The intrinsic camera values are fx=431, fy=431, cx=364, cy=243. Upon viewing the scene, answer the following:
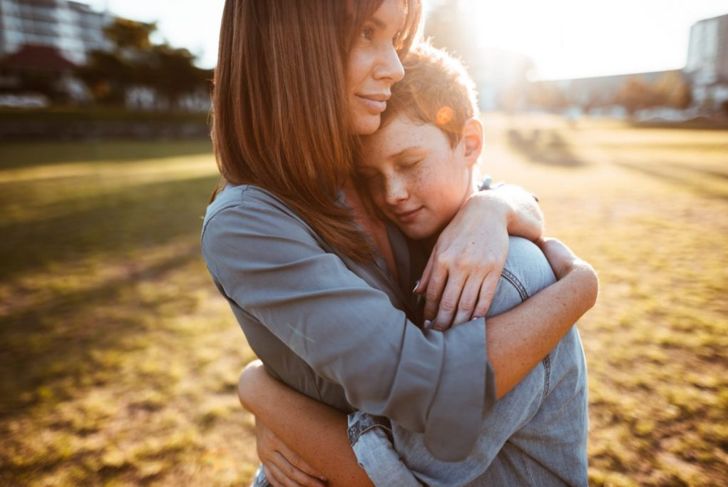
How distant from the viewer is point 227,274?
126 cm

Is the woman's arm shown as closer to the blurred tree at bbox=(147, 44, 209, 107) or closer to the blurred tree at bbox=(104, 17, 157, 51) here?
the blurred tree at bbox=(147, 44, 209, 107)

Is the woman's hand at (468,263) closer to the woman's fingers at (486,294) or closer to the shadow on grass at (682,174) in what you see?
the woman's fingers at (486,294)

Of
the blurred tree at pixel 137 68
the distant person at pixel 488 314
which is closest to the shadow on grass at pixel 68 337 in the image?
the distant person at pixel 488 314

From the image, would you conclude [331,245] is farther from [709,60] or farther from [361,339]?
[709,60]

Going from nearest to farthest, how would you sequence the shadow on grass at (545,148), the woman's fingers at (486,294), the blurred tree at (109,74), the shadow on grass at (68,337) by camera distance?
the woman's fingers at (486,294) → the shadow on grass at (68,337) → the shadow on grass at (545,148) → the blurred tree at (109,74)

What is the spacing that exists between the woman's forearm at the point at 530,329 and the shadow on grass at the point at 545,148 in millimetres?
17800

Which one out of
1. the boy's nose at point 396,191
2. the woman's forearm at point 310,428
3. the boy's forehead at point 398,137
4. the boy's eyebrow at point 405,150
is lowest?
the woman's forearm at point 310,428

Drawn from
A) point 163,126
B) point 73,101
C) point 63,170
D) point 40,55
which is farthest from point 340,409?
point 40,55

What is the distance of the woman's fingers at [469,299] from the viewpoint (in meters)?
1.33

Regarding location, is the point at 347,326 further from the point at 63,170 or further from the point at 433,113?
the point at 63,170

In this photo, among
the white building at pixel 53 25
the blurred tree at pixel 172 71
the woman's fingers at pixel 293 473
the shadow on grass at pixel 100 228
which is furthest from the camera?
the white building at pixel 53 25

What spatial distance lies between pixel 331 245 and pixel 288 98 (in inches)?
20.2

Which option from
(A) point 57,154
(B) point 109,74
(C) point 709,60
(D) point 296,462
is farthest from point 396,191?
(C) point 709,60

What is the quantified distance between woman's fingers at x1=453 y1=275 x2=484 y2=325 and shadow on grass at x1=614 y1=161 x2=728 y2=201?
39.2 feet
